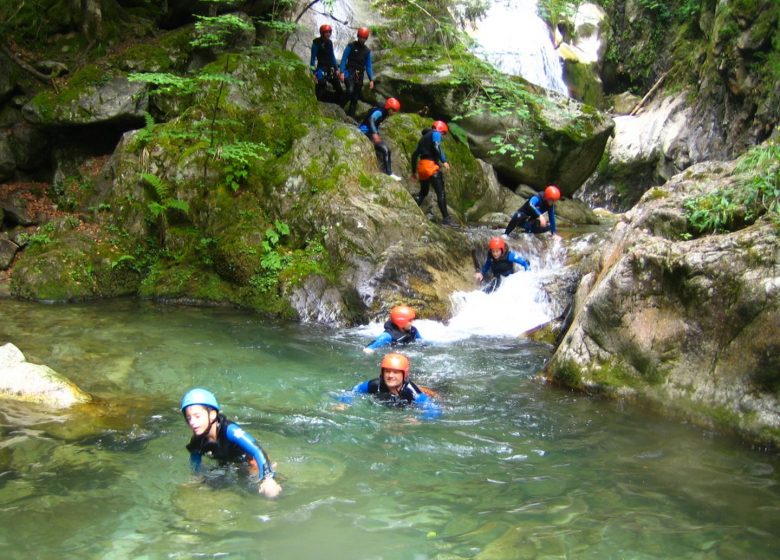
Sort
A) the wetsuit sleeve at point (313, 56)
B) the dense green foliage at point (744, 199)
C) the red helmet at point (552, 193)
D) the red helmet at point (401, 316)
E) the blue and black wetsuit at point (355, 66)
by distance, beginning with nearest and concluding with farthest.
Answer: the dense green foliage at point (744, 199), the red helmet at point (401, 316), the red helmet at point (552, 193), the blue and black wetsuit at point (355, 66), the wetsuit sleeve at point (313, 56)

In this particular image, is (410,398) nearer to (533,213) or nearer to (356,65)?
(533,213)

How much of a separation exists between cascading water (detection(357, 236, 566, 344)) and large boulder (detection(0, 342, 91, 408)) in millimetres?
4609

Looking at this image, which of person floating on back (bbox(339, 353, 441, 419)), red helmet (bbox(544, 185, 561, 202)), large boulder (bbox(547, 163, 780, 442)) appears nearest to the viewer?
large boulder (bbox(547, 163, 780, 442))

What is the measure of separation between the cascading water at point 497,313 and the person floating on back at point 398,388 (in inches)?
120

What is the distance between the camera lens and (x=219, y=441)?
4.74 m

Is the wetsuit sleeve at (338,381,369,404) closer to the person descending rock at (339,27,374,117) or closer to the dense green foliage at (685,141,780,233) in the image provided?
the dense green foliage at (685,141,780,233)

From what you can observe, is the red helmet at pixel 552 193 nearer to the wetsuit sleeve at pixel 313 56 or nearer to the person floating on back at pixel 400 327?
the person floating on back at pixel 400 327

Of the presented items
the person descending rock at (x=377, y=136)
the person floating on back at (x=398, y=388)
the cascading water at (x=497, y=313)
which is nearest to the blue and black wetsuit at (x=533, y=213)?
the cascading water at (x=497, y=313)

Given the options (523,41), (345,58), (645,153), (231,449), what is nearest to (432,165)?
(345,58)

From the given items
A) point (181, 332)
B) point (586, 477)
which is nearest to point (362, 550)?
point (586, 477)

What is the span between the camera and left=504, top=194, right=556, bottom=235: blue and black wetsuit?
1332 cm

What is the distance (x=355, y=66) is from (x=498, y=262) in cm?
610

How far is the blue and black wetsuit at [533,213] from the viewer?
1332cm

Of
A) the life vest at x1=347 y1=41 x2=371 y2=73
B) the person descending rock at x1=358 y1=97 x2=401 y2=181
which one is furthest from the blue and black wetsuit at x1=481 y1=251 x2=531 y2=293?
the life vest at x1=347 y1=41 x2=371 y2=73
